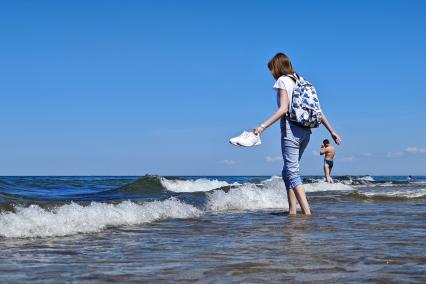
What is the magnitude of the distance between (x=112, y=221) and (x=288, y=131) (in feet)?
7.96

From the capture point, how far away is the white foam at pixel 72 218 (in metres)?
5.73

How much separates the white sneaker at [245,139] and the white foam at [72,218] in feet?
5.40

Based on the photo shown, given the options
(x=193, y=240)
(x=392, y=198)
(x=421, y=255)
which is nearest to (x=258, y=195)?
(x=392, y=198)

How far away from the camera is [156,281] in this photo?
3150 millimetres

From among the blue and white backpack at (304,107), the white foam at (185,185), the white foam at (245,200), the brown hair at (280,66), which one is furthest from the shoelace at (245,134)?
the white foam at (185,185)

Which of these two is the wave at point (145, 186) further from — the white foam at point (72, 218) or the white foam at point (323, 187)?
the white foam at point (72, 218)

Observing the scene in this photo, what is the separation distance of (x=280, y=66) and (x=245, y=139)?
4.15 ft

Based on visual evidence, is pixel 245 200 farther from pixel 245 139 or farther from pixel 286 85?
pixel 245 139

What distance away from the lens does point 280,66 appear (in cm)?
727

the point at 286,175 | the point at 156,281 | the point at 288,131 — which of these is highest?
the point at 288,131

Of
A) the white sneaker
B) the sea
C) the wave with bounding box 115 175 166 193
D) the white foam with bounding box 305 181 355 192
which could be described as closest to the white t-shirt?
the white sneaker

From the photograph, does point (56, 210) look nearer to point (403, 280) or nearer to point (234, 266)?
point (234, 266)

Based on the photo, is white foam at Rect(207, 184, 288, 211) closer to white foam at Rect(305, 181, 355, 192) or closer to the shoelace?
the shoelace

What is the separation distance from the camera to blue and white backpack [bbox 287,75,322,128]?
23.0ft
